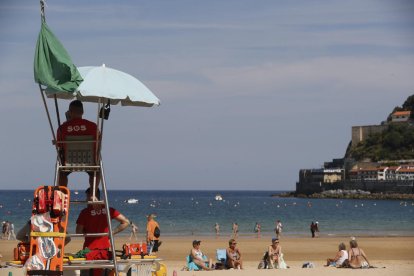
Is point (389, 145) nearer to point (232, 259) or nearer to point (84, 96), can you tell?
point (232, 259)

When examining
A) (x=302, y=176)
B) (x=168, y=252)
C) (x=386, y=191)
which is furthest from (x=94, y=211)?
(x=302, y=176)

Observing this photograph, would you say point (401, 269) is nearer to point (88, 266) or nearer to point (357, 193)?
point (88, 266)

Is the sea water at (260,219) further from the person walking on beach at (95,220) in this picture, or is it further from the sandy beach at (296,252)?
the person walking on beach at (95,220)

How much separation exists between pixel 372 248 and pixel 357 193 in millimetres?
126513

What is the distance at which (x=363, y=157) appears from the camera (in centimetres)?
16125

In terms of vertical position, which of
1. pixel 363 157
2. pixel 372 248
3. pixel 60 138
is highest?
pixel 363 157

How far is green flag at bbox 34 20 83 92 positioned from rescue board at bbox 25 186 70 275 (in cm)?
101

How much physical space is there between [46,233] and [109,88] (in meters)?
1.60

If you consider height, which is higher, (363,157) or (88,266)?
(363,157)

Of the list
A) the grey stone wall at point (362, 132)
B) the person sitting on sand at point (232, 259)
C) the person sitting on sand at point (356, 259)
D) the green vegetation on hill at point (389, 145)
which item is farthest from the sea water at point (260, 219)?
the grey stone wall at point (362, 132)

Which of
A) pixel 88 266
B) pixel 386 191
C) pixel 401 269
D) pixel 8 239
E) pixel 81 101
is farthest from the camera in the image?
pixel 386 191

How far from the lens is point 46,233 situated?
314 inches

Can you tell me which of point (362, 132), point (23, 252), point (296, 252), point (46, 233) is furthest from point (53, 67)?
point (362, 132)

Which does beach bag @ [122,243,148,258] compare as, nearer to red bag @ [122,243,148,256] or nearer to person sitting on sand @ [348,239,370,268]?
red bag @ [122,243,148,256]
